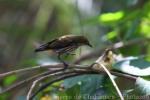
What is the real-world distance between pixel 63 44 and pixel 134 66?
153 millimetres

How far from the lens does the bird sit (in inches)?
32.6

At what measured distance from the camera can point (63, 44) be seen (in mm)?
831

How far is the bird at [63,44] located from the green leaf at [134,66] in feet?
0.31

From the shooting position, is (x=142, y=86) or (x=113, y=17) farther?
(x=113, y=17)

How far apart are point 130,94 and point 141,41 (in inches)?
20.0

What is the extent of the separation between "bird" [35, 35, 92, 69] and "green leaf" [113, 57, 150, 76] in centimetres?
9

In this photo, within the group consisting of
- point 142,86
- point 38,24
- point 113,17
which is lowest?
point 142,86

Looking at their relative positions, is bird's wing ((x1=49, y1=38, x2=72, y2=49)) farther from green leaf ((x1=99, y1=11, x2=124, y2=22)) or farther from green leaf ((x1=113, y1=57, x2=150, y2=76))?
green leaf ((x1=99, y1=11, x2=124, y2=22))

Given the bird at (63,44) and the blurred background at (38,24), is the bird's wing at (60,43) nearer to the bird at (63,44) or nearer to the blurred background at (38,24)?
the bird at (63,44)

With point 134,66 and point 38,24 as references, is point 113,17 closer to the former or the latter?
point 134,66

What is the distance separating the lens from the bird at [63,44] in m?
0.83

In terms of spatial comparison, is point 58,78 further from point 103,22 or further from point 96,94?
point 103,22

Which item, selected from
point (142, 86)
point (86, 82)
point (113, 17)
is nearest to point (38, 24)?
point (113, 17)

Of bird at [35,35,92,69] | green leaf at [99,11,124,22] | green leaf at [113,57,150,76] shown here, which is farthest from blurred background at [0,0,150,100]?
bird at [35,35,92,69]
